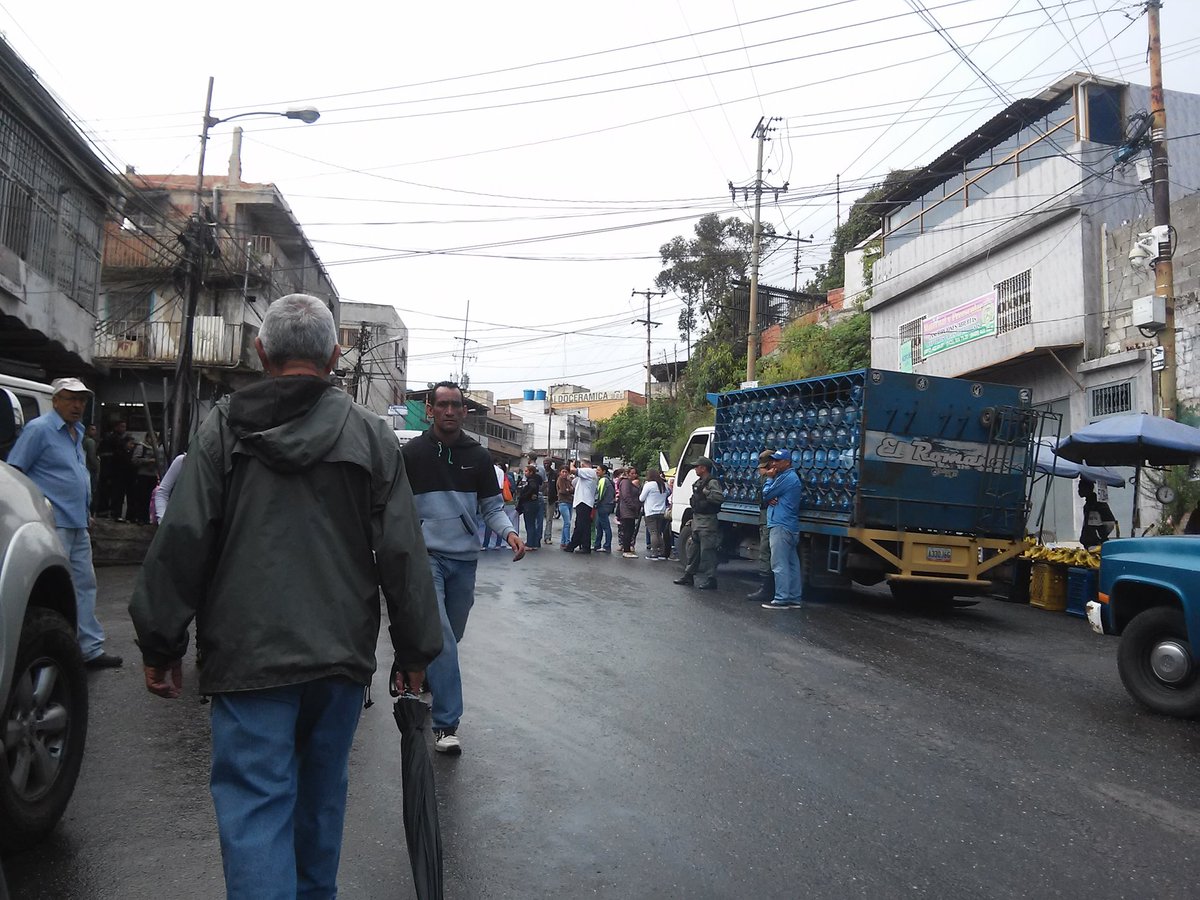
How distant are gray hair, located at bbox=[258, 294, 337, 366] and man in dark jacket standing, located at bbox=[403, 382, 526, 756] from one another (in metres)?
2.11

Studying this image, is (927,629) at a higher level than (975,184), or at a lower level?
lower

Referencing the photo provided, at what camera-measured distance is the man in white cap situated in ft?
18.5

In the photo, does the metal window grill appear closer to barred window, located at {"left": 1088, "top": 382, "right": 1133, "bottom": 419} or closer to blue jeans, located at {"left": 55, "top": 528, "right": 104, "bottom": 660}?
blue jeans, located at {"left": 55, "top": 528, "right": 104, "bottom": 660}

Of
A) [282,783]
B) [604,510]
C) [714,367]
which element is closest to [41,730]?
[282,783]

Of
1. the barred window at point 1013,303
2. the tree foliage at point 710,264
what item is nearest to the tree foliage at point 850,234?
the tree foliage at point 710,264

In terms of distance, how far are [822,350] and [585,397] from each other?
66.3 metres

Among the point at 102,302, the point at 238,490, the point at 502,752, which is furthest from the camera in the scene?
the point at 102,302

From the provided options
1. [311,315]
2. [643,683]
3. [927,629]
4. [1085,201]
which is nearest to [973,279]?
[1085,201]

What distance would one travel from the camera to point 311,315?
8.55 ft

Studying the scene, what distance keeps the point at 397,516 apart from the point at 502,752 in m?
2.66

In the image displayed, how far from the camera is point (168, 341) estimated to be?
28.3 m

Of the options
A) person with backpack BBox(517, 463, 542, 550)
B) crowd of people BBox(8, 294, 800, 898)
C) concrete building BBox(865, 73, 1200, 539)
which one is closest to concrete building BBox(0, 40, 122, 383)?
person with backpack BBox(517, 463, 542, 550)

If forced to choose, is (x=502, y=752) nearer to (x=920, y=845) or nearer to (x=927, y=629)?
(x=920, y=845)

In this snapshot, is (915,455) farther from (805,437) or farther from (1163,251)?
(1163,251)
